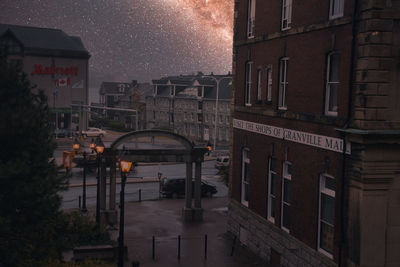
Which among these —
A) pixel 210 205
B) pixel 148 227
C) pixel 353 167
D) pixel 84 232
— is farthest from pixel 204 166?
pixel 353 167

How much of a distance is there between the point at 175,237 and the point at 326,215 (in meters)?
10.4

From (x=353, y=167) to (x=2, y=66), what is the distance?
1075cm

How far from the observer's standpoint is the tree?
14062 millimetres

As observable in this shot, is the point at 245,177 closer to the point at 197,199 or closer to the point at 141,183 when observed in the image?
the point at 197,199

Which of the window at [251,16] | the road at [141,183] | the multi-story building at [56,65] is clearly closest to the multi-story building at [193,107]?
the multi-story building at [56,65]

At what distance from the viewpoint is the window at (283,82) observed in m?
19.6

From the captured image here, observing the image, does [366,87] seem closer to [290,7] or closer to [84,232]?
[290,7]

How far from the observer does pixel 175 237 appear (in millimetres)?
24828

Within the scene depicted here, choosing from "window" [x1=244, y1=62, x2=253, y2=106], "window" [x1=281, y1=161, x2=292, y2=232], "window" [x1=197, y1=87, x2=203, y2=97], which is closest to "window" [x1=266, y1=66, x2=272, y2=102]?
"window" [x1=244, y1=62, x2=253, y2=106]

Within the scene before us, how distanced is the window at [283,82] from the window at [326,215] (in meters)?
4.44

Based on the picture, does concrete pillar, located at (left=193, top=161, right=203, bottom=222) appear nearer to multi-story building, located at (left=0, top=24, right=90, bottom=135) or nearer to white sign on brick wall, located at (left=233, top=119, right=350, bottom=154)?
white sign on brick wall, located at (left=233, top=119, right=350, bottom=154)

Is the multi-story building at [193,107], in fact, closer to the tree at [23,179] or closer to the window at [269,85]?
the window at [269,85]

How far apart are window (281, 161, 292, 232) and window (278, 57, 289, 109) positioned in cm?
→ 245

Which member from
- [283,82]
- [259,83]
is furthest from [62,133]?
[283,82]
